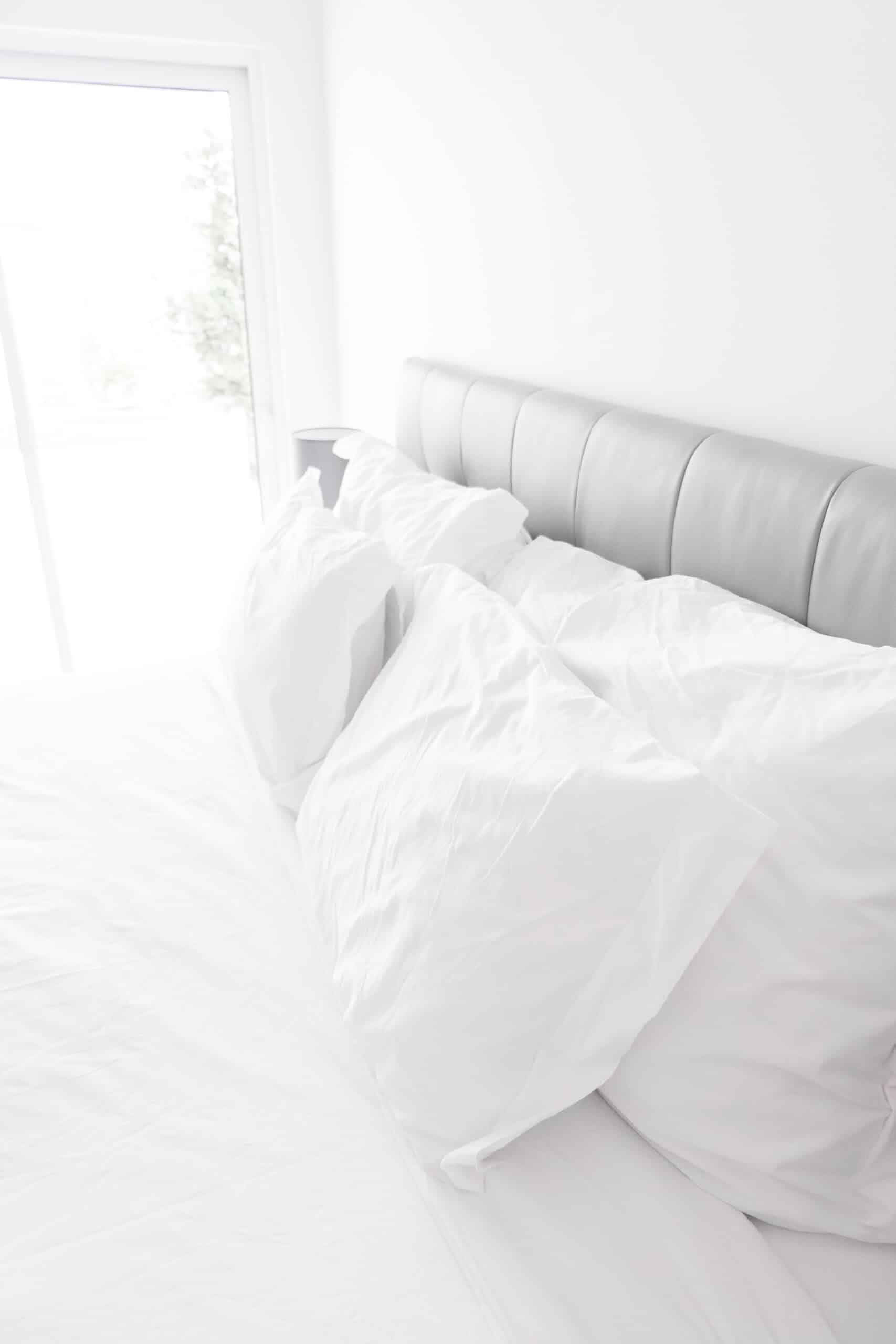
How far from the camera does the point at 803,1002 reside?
2.38 ft

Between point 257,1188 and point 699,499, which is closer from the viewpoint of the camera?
point 257,1188

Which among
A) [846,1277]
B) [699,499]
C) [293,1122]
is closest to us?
[846,1277]

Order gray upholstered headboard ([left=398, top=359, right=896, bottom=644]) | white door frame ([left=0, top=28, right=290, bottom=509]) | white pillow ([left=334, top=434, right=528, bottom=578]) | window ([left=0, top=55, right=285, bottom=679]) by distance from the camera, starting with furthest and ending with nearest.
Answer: window ([left=0, top=55, right=285, bottom=679]) < white door frame ([left=0, top=28, right=290, bottom=509]) < white pillow ([left=334, top=434, right=528, bottom=578]) < gray upholstered headboard ([left=398, top=359, right=896, bottom=644])

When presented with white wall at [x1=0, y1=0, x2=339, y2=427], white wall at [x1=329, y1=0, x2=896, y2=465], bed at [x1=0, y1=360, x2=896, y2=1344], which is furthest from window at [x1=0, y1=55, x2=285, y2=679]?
bed at [x1=0, y1=360, x2=896, y2=1344]

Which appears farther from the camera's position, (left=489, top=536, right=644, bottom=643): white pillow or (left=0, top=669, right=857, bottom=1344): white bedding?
(left=489, top=536, right=644, bottom=643): white pillow

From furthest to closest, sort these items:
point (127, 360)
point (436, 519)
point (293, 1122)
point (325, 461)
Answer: point (127, 360), point (325, 461), point (436, 519), point (293, 1122)

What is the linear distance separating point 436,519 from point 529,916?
2.65 ft

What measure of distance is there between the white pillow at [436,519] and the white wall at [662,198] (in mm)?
278

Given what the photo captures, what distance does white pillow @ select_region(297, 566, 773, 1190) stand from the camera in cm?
74

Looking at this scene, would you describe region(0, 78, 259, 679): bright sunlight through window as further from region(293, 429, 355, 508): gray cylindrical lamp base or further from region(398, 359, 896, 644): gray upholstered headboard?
region(398, 359, 896, 644): gray upholstered headboard

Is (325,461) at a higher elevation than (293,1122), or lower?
higher

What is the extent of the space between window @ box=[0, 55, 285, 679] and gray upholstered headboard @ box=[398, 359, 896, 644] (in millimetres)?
1471

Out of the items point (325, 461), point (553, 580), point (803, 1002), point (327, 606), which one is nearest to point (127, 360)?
point (325, 461)

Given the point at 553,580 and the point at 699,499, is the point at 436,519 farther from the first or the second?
the point at 699,499
